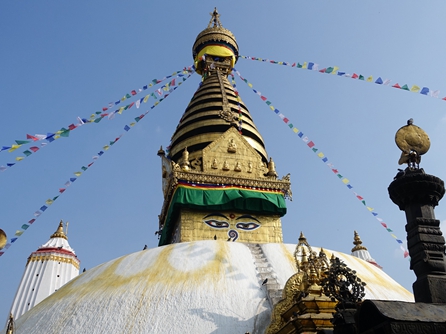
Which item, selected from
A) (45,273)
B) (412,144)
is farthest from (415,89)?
(45,273)

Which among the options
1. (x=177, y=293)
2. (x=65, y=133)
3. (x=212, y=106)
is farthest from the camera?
(x=212, y=106)

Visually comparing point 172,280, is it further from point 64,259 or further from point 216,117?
point 64,259

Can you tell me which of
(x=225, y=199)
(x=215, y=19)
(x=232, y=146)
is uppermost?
(x=215, y=19)

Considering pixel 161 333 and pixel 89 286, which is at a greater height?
pixel 89 286

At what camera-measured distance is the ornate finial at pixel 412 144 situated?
5.45 meters

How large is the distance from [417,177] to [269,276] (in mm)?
4702

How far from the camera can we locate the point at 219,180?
55.4 feet

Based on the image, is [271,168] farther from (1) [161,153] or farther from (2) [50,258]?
(2) [50,258]

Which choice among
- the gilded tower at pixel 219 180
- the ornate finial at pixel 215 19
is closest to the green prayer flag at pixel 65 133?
the gilded tower at pixel 219 180

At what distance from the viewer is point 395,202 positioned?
549cm

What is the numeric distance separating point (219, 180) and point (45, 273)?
347 inches

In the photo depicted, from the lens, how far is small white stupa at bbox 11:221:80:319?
749 inches

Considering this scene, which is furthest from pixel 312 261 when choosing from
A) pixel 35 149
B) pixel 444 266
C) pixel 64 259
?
pixel 64 259

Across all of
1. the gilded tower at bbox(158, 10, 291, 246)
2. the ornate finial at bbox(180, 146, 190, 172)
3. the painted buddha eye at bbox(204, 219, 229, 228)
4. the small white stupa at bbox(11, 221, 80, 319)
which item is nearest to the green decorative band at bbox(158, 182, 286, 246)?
the gilded tower at bbox(158, 10, 291, 246)
